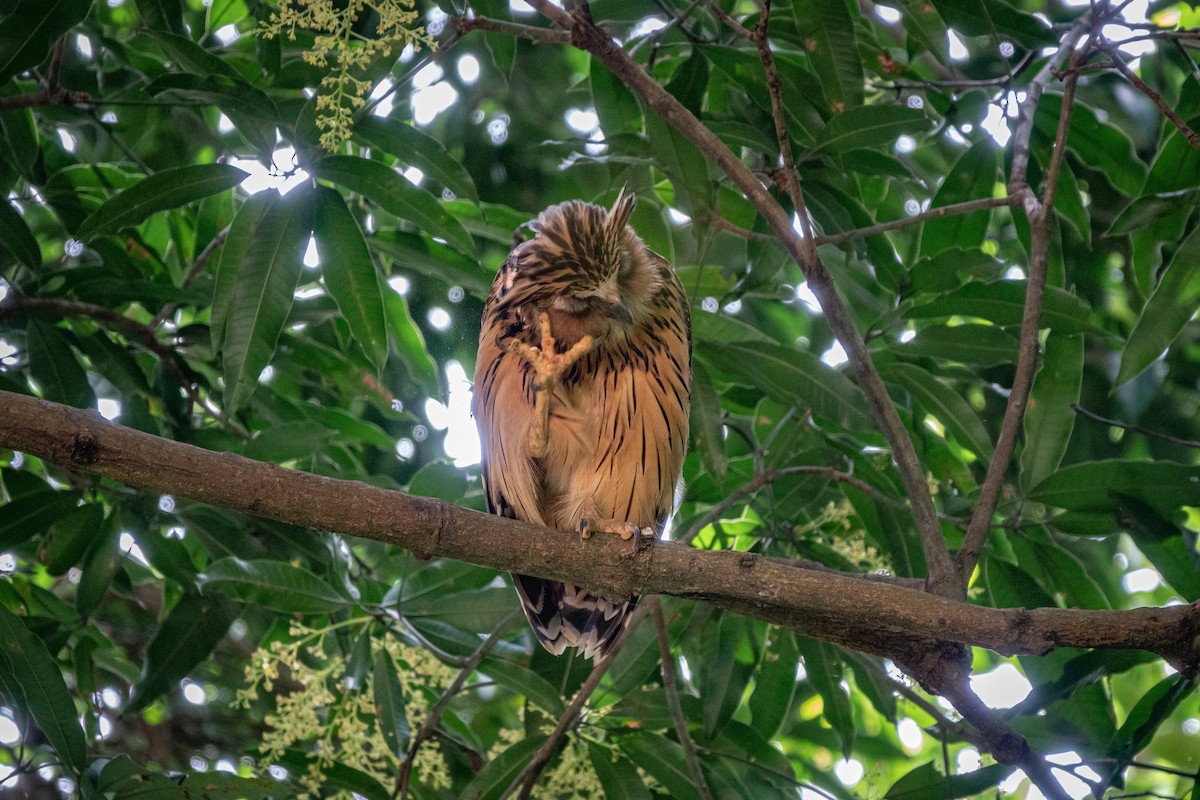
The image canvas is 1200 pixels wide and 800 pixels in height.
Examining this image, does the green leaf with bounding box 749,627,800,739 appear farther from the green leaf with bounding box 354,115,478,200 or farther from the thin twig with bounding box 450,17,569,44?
the thin twig with bounding box 450,17,569,44

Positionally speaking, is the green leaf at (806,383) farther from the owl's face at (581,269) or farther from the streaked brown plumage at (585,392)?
the owl's face at (581,269)

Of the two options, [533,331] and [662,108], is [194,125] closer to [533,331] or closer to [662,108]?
[533,331]

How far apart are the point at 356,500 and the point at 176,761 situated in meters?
2.57

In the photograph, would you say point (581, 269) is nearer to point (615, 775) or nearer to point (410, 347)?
point (410, 347)

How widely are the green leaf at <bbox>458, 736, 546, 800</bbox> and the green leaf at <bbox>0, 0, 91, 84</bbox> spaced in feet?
7.20

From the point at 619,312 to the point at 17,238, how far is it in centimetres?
170

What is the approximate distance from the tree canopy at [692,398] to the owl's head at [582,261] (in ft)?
0.65

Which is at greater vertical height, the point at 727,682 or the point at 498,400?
the point at 498,400

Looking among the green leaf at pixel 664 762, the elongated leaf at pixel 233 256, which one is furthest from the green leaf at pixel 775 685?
the elongated leaf at pixel 233 256

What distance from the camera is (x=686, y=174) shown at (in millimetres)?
2998

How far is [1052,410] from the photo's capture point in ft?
9.89

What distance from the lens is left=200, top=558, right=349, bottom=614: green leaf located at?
117 inches

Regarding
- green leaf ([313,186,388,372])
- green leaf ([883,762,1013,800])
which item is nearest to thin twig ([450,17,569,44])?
green leaf ([313,186,388,372])

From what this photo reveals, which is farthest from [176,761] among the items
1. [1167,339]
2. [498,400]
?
[1167,339]
